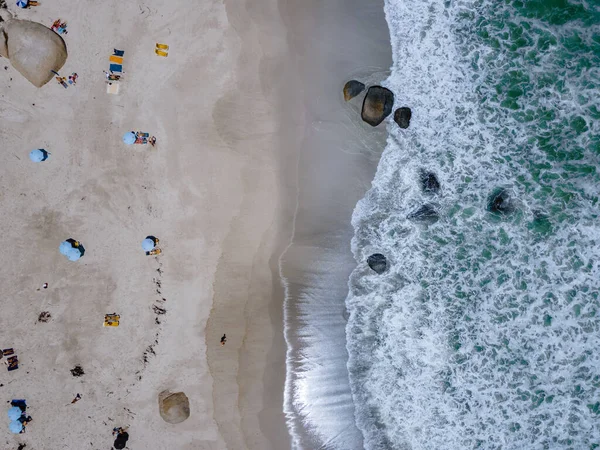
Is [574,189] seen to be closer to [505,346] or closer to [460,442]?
[505,346]

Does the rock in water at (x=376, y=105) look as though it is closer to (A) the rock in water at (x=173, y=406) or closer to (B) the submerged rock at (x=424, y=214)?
(B) the submerged rock at (x=424, y=214)

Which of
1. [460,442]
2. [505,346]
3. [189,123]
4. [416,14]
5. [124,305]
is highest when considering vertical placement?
[416,14]

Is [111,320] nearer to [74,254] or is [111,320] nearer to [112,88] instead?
[74,254]

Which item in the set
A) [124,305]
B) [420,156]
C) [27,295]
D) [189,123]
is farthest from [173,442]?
[420,156]

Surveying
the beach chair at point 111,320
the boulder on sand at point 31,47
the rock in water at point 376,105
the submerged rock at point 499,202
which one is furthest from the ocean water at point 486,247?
the boulder on sand at point 31,47

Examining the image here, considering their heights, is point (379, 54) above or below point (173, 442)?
above

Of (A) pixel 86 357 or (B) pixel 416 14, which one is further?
(B) pixel 416 14
